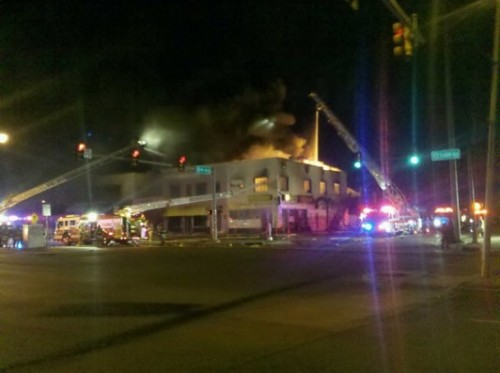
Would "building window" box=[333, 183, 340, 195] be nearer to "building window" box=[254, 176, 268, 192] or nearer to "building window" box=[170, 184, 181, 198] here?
"building window" box=[254, 176, 268, 192]

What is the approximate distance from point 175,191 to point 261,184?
45.2ft

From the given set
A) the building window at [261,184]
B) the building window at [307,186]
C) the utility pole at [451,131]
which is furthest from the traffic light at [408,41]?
the building window at [307,186]

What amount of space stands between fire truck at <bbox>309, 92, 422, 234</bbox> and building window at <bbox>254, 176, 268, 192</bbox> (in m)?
9.57

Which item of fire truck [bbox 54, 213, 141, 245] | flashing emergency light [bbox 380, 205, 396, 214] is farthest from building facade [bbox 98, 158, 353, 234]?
fire truck [bbox 54, 213, 141, 245]

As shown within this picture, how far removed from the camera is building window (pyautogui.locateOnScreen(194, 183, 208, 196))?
70.4 metres

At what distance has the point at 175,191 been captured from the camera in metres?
73.9

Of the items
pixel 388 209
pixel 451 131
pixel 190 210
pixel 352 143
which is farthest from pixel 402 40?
pixel 190 210

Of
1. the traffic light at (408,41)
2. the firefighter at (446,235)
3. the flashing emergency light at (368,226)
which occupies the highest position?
the traffic light at (408,41)

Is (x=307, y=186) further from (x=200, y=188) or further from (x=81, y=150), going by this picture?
(x=81, y=150)

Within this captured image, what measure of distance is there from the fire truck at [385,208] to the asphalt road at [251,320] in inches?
1085

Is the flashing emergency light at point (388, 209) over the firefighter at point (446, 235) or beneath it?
over

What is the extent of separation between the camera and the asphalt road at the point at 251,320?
8.27 m

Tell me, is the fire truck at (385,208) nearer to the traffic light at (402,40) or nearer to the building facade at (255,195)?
the building facade at (255,195)

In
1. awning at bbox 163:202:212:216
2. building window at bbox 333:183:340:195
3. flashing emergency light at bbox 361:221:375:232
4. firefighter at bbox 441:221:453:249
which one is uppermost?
building window at bbox 333:183:340:195
